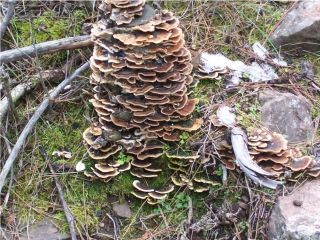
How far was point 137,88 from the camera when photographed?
4.44 m

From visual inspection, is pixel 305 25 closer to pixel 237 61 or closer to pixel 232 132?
pixel 237 61

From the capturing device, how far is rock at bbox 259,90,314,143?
4.81 meters

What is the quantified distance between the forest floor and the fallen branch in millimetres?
109

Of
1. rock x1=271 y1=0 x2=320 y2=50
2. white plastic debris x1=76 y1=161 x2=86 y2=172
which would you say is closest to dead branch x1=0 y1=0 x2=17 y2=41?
white plastic debris x1=76 y1=161 x2=86 y2=172

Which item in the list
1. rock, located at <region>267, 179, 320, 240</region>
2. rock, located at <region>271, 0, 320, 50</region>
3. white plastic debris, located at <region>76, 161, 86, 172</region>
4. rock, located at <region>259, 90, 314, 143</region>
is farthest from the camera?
rock, located at <region>271, 0, 320, 50</region>

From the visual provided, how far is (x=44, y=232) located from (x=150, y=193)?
99 cm

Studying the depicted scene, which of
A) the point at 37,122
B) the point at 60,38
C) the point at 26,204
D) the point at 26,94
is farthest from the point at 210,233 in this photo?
the point at 60,38

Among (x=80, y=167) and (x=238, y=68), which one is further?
(x=238, y=68)

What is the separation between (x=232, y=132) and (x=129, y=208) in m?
1.18

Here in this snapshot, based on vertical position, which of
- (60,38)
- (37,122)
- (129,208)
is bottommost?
(129,208)

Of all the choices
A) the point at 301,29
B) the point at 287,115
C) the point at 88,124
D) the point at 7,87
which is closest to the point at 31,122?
the point at 7,87

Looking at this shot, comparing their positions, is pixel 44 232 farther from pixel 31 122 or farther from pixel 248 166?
pixel 248 166

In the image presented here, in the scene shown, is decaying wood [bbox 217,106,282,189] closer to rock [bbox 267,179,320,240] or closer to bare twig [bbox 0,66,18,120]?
rock [bbox 267,179,320,240]

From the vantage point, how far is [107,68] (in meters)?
4.47
